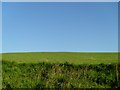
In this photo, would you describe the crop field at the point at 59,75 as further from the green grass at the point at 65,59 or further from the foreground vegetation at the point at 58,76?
the green grass at the point at 65,59

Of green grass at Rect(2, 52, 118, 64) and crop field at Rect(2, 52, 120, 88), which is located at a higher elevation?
green grass at Rect(2, 52, 118, 64)

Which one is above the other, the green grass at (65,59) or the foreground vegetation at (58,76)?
the green grass at (65,59)

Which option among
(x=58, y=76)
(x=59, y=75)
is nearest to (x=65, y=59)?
(x=59, y=75)

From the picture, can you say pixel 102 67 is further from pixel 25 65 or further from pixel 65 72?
pixel 25 65

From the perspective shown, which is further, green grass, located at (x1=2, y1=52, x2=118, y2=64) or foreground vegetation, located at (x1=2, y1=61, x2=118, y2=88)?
green grass, located at (x1=2, y1=52, x2=118, y2=64)

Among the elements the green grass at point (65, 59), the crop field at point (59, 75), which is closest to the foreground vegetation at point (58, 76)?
the crop field at point (59, 75)

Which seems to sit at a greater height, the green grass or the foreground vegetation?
the green grass

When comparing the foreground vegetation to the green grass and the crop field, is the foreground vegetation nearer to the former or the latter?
the crop field

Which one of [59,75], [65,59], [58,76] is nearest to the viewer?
[58,76]

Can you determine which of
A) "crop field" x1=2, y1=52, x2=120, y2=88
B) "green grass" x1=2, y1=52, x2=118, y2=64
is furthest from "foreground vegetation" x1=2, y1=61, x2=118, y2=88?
"green grass" x1=2, y1=52, x2=118, y2=64

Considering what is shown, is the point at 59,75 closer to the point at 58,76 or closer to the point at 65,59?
the point at 58,76

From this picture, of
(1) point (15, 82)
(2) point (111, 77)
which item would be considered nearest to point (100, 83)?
(2) point (111, 77)

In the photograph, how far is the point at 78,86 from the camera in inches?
→ 1030

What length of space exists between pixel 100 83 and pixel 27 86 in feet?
14.6
